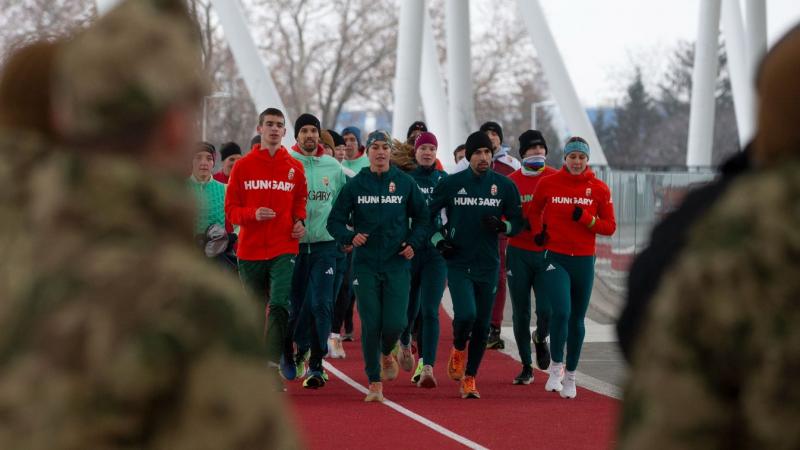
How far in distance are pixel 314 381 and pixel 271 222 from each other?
1.53 metres

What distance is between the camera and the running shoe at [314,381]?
46.4 feet

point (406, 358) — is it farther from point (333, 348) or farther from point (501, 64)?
point (501, 64)

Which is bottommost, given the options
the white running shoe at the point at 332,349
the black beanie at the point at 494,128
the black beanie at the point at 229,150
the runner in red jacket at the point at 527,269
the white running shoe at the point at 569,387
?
the white running shoe at the point at 332,349

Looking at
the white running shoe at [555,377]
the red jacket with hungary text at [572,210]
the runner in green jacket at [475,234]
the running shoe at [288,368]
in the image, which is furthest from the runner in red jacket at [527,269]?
the running shoe at [288,368]

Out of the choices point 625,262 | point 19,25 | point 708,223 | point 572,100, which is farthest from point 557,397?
point 19,25

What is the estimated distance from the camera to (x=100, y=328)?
2842mm

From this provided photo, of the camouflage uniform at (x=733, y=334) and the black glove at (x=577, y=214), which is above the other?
the camouflage uniform at (x=733, y=334)

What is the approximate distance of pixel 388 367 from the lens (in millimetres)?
14305

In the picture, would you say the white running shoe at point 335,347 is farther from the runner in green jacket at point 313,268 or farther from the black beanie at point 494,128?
the black beanie at point 494,128

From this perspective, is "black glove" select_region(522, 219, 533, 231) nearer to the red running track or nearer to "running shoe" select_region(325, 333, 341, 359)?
the red running track

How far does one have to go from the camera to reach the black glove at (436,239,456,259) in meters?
13.8

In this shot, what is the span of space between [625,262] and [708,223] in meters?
18.4

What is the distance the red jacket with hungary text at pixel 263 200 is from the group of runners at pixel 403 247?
1 centimetres

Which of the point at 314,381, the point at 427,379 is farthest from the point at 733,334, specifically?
the point at 427,379
